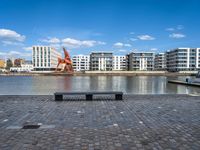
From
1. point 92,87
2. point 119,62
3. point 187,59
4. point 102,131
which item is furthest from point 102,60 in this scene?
point 102,131

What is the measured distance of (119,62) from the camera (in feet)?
549

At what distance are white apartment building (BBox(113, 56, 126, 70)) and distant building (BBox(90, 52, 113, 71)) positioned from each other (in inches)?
559

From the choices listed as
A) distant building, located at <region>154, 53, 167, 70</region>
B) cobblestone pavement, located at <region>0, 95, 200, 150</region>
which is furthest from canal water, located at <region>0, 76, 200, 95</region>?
distant building, located at <region>154, 53, 167, 70</region>

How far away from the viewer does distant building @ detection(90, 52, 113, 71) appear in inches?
5925

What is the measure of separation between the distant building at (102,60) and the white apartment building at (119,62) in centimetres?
1419

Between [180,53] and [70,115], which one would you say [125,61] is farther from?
[70,115]

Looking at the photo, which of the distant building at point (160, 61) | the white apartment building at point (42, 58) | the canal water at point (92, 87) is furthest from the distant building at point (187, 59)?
the white apartment building at point (42, 58)

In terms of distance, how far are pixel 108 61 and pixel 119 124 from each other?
145 meters

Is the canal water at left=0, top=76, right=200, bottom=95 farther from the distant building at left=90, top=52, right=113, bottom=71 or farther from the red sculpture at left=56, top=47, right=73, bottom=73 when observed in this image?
the distant building at left=90, top=52, right=113, bottom=71

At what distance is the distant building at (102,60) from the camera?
15050cm

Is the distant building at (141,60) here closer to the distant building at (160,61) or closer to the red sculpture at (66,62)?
the distant building at (160,61)

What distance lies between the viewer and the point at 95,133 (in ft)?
19.8

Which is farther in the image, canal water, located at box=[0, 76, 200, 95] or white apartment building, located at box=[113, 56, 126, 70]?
white apartment building, located at box=[113, 56, 126, 70]

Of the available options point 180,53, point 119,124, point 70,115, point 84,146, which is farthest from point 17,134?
point 180,53
